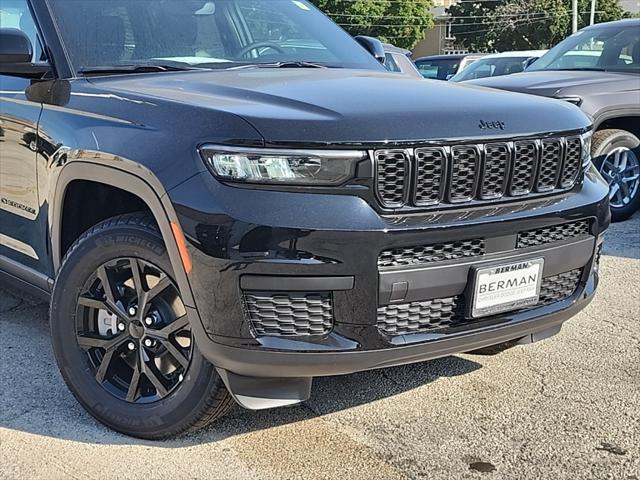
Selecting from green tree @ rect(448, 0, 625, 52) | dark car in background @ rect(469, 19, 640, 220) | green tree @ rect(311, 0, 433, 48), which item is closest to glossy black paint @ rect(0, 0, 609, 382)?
dark car in background @ rect(469, 19, 640, 220)

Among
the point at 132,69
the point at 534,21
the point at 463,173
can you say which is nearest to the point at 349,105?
the point at 463,173

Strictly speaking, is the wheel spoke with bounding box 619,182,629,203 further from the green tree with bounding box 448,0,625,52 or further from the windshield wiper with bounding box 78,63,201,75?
the green tree with bounding box 448,0,625,52

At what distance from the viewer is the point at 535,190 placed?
3.07m

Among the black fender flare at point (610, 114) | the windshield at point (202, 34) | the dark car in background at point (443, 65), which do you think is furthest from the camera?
the dark car in background at point (443, 65)

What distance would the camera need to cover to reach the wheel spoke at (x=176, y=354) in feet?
9.62

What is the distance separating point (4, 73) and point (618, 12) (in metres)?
53.3

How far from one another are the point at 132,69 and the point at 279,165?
1.28 m

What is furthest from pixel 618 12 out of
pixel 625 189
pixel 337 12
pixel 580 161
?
pixel 580 161

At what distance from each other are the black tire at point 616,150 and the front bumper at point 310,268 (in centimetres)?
434

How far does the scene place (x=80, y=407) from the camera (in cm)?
339

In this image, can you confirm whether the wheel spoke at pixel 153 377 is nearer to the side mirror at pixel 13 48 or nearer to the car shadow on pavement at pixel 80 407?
the car shadow on pavement at pixel 80 407

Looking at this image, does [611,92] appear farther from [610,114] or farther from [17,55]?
[17,55]

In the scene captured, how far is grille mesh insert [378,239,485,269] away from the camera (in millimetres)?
2670

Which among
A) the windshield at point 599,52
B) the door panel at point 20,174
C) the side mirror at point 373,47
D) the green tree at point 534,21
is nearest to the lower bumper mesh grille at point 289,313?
the door panel at point 20,174
